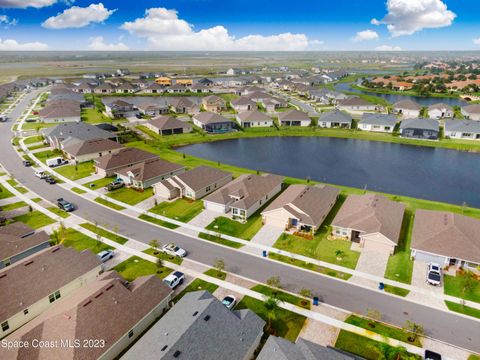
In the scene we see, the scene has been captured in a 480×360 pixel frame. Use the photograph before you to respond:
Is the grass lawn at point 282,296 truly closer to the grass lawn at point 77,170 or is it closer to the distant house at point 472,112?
the grass lawn at point 77,170

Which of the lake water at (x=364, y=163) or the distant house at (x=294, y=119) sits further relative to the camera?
the distant house at (x=294, y=119)

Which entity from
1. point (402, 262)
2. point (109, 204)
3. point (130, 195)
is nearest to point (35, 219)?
point (109, 204)

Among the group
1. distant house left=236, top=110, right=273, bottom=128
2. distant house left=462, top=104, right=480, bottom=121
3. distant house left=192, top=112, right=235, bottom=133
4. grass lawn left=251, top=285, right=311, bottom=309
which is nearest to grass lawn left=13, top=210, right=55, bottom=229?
grass lawn left=251, top=285, right=311, bottom=309

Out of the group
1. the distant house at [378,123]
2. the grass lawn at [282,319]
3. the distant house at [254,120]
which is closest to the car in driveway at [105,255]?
the grass lawn at [282,319]

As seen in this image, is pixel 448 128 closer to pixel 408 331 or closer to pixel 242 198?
pixel 242 198

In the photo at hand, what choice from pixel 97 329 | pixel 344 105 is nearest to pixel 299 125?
pixel 344 105

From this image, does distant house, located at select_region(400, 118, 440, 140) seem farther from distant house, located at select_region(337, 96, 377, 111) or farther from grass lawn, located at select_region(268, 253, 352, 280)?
grass lawn, located at select_region(268, 253, 352, 280)
